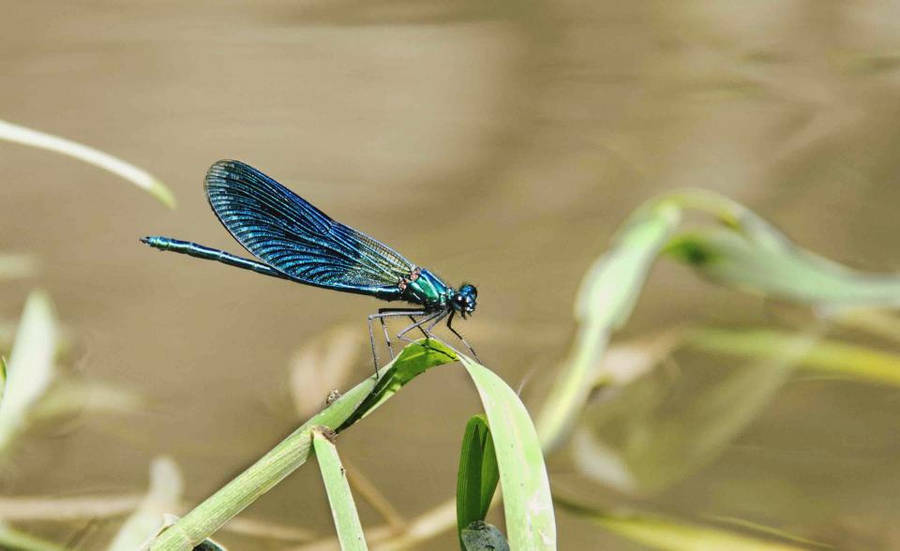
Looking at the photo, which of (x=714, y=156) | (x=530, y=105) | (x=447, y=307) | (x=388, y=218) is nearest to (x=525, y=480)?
(x=447, y=307)

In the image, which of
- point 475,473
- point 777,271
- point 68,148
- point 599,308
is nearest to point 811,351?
point 777,271

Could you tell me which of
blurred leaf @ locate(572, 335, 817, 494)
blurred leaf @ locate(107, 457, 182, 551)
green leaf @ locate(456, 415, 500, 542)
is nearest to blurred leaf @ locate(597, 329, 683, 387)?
blurred leaf @ locate(572, 335, 817, 494)

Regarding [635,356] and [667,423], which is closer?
[667,423]

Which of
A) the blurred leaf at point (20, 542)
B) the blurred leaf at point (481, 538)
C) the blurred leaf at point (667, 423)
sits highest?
the blurred leaf at point (667, 423)

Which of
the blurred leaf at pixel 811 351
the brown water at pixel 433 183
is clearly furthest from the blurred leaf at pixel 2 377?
the blurred leaf at pixel 811 351

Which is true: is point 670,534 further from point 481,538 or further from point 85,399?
point 85,399

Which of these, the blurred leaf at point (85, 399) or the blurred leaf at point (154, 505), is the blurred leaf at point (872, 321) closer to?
the blurred leaf at point (154, 505)

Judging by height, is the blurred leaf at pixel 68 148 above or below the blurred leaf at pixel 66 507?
above
